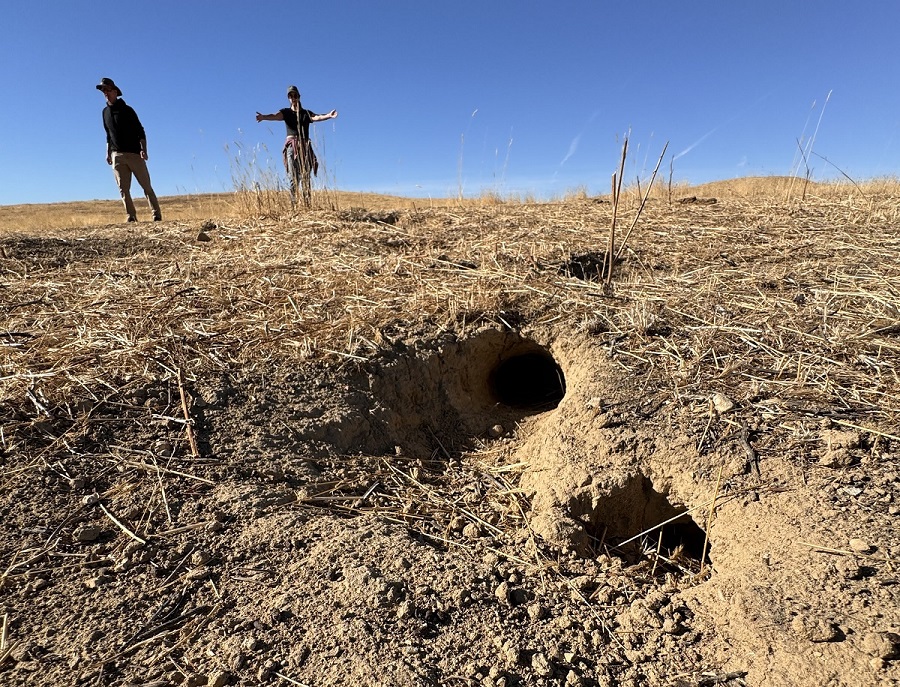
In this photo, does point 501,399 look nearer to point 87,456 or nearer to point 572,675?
point 572,675

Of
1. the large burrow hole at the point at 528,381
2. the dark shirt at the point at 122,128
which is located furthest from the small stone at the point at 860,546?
the dark shirt at the point at 122,128

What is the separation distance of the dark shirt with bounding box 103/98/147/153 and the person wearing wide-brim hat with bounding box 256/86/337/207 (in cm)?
172

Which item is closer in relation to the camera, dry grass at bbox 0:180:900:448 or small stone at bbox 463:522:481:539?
small stone at bbox 463:522:481:539

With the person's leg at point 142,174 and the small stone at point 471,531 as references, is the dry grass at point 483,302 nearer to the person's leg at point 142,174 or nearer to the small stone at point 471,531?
the small stone at point 471,531

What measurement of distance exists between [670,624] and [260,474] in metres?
1.59

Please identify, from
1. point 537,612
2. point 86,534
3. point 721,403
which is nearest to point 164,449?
point 86,534

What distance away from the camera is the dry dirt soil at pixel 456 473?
56.2 inches

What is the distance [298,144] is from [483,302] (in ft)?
14.9

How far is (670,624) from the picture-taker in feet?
5.16

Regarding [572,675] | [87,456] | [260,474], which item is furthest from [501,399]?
[87,456]

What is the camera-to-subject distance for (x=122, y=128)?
6.64 meters

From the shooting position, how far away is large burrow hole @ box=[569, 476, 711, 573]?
2.01 m

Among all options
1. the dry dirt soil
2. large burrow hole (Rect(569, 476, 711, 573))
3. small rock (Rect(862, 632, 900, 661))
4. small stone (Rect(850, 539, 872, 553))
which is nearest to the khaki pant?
the dry dirt soil

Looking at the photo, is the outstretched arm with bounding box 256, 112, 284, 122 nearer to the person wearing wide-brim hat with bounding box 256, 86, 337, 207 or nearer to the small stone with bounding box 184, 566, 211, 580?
the person wearing wide-brim hat with bounding box 256, 86, 337, 207
